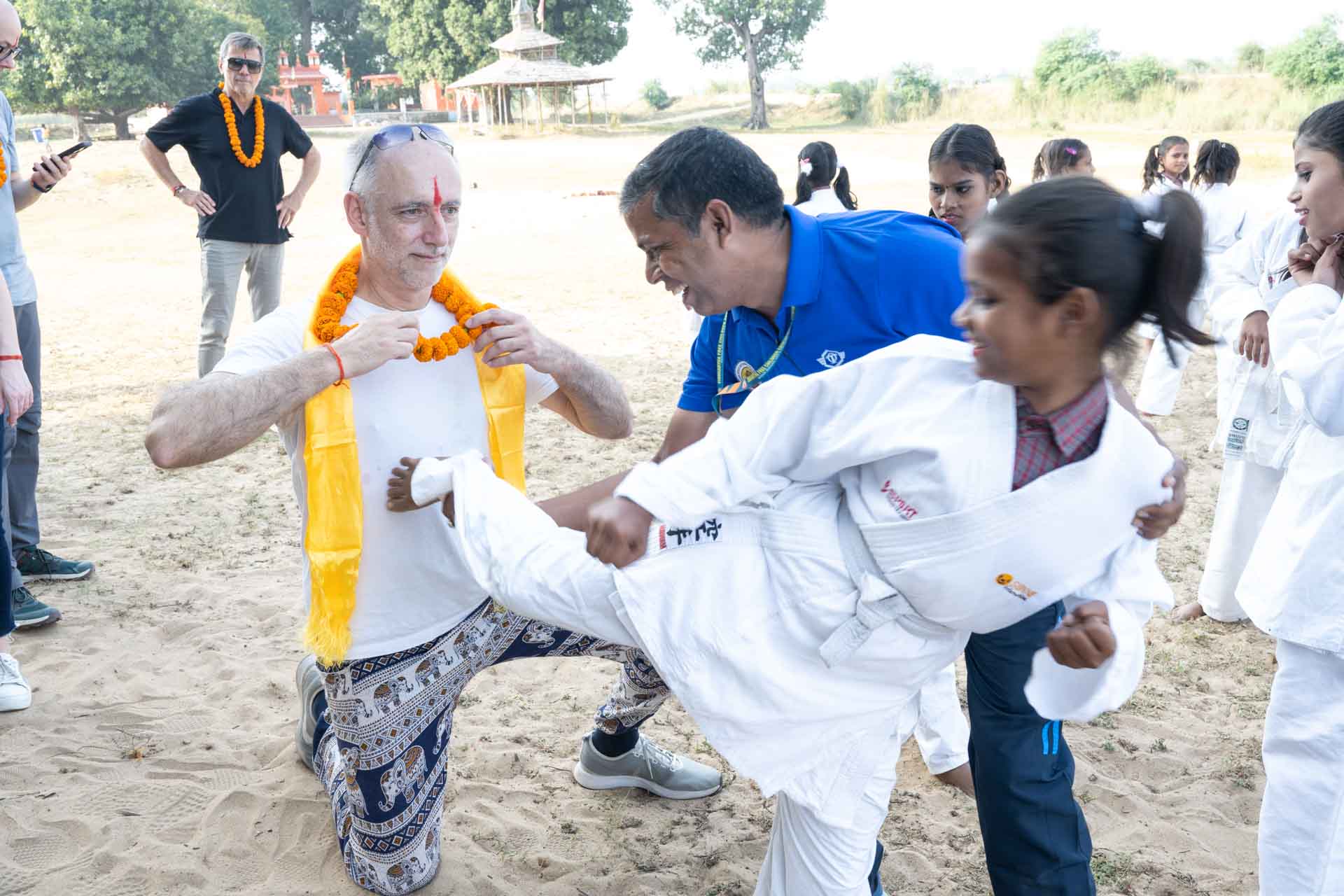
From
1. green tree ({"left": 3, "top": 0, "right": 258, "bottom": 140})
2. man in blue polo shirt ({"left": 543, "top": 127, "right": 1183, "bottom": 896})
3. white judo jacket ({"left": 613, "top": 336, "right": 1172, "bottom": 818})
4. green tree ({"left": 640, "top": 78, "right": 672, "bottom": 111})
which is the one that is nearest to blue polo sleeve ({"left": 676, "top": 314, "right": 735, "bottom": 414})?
man in blue polo shirt ({"left": 543, "top": 127, "right": 1183, "bottom": 896})

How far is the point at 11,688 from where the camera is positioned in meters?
3.96

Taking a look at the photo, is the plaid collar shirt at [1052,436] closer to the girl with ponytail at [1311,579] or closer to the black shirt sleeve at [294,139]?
the girl with ponytail at [1311,579]

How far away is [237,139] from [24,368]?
3766 millimetres

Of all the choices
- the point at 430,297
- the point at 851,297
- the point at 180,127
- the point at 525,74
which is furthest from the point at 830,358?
the point at 525,74

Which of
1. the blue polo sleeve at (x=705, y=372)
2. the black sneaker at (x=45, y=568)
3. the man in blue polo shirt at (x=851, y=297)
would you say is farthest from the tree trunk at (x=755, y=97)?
the man in blue polo shirt at (x=851, y=297)

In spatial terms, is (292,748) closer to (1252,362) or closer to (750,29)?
(1252,362)

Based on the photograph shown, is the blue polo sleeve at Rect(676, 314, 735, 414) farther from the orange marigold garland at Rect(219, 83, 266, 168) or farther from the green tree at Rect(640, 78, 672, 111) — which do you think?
the green tree at Rect(640, 78, 672, 111)

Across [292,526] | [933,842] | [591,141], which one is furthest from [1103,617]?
[591,141]

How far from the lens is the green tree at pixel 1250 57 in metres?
36.8

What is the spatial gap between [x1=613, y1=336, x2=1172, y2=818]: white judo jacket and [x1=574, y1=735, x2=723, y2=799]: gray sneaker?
4.57 feet

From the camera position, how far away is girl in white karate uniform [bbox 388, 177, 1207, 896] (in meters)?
1.89

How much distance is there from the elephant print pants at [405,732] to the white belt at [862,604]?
113cm

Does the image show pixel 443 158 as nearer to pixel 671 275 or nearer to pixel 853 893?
pixel 671 275

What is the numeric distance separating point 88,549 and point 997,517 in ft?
16.5
